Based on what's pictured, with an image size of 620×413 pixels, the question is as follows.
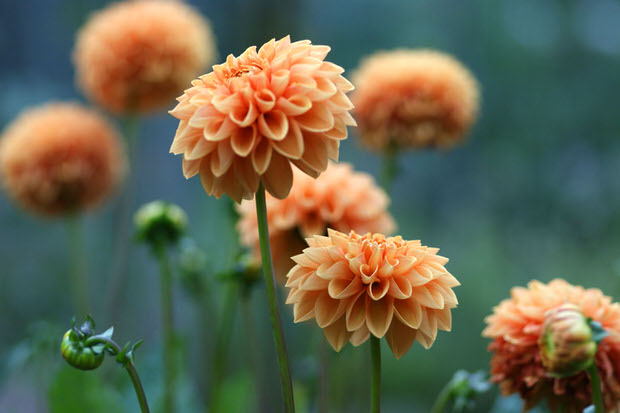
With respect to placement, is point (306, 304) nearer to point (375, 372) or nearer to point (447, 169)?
point (375, 372)

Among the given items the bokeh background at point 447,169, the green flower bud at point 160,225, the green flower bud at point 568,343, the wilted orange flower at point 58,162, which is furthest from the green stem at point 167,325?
the bokeh background at point 447,169

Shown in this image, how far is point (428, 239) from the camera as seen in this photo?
1684mm

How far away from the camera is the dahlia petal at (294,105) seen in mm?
313

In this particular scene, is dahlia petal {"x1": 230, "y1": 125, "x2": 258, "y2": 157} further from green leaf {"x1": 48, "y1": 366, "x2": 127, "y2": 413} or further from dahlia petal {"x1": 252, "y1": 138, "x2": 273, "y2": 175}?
green leaf {"x1": 48, "y1": 366, "x2": 127, "y2": 413}

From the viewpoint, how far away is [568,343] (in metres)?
0.30

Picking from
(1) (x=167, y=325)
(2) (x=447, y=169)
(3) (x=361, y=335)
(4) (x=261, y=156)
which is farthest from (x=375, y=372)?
(2) (x=447, y=169)

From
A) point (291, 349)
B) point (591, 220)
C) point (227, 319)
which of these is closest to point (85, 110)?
point (227, 319)

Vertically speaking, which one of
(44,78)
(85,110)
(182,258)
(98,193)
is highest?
(44,78)

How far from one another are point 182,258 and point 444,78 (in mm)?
411

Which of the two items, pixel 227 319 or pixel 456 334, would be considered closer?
pixel 227 319

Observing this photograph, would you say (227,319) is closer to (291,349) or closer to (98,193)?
(98,193)

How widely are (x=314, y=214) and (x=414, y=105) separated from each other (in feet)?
0.87

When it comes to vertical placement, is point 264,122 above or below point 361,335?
above

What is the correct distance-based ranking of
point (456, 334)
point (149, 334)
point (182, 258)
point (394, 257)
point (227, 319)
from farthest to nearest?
point (456, 334)
point (149, 334)
point (182, 258)
point (227, 319)
point (394, 257)
